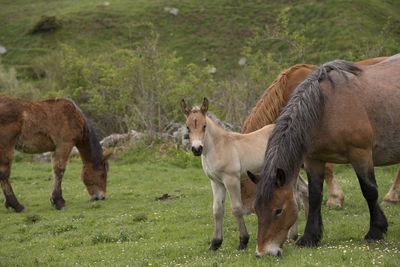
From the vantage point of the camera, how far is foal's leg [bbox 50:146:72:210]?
11727 mm

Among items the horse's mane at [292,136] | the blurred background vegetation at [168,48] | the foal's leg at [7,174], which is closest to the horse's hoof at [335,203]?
the horse's mane at [292,136]

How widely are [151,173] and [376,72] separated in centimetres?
1179

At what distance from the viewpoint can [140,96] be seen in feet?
70.7

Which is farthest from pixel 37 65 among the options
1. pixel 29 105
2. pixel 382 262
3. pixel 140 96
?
pixel 382 262

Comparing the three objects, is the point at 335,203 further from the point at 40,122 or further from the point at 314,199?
the point at 40,122

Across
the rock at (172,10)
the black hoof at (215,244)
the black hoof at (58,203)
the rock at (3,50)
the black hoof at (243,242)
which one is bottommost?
the rock at (3,50)

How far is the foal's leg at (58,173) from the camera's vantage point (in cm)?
1173

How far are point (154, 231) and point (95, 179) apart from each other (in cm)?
475

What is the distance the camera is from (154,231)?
8391 millimetres

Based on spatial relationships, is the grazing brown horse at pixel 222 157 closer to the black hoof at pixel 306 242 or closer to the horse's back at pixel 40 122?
the black hoof at pixel 306 242

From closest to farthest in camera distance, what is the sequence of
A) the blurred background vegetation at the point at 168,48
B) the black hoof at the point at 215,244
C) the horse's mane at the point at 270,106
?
the black hoof at the point at 215,244, the horse's mane at the point at 270,106, the blurred background vegetation at the point at 168,48

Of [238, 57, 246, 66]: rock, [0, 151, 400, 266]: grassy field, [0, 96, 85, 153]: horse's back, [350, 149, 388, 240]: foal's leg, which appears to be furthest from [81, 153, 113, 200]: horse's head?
[238, 57, 246, 66]: rock

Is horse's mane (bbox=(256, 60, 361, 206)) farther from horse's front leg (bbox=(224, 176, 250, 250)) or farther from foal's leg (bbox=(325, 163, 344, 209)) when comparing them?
foal's leg (bbox=(325, 163, 344, 209))

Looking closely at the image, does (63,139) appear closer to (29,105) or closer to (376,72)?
(29,105)
